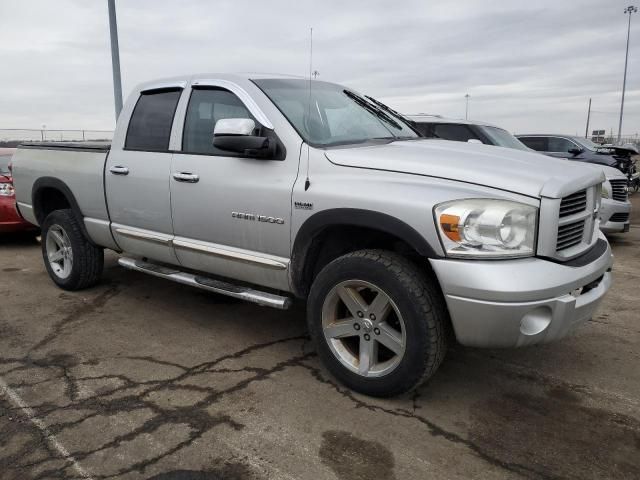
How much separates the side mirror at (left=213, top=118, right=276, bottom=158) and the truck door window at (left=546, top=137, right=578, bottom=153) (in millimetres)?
10586

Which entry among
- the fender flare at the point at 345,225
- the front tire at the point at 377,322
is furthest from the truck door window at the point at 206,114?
the front tire at the point at 377,322

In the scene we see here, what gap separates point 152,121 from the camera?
14.5 feet

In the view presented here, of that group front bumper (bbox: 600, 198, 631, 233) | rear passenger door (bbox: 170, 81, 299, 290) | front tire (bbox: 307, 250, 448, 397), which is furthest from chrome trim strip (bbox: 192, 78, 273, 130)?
front bumper (bbox: 600, 198, 631, 233)

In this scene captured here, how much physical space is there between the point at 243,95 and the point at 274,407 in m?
2.07

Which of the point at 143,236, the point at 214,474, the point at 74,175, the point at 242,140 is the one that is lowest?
the point at 214,474

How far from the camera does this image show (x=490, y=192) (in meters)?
2.73

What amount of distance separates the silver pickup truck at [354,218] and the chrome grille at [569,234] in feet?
0.05

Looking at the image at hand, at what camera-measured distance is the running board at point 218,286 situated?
354 cm

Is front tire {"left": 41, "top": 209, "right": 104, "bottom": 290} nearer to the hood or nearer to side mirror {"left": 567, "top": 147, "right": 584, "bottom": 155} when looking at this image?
the hood

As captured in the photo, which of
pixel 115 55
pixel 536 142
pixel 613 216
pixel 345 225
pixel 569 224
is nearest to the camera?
pixel 569 224

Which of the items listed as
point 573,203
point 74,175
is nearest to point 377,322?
point 573,203

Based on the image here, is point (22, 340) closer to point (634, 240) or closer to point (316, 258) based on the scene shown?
point (316, 258)

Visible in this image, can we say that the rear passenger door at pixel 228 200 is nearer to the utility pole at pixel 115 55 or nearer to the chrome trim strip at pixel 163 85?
the chrome trim strip at pixel 163 85

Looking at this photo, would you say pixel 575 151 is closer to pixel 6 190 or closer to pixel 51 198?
pixel 51 198
